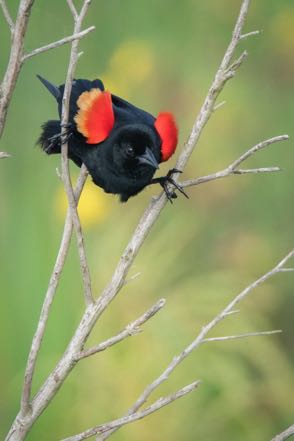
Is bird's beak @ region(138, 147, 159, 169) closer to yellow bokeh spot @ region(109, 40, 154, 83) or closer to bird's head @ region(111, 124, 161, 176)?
bird's head @ region(111, 124, 161, 176)

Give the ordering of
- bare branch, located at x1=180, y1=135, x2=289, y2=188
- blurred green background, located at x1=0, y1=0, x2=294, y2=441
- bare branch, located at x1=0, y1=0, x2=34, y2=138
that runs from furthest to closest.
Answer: blurred green background, located at x1=0, y1=0, x2=294, y2=441
bare branch, located at x1=180, y1=135, x2=289, y2=188
bare branch, located at x1=0, y1=0, x2=34, y2=138

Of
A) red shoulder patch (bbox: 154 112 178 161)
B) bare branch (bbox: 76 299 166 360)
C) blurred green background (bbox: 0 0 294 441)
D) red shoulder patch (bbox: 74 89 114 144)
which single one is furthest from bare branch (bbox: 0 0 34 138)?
blurred green background (bbox: 0 0 294 441)

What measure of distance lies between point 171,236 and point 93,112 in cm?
77

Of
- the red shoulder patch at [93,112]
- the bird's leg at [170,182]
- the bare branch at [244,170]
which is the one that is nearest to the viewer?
the bare branch at [244,170]

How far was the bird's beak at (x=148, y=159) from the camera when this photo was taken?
142cm

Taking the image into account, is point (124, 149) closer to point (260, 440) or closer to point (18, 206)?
point (18, 206)

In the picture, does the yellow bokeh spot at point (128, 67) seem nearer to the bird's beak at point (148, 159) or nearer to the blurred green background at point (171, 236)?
the blurred green background at point (171, 236)

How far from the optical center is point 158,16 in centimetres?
222

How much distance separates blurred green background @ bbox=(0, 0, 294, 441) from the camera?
199cm

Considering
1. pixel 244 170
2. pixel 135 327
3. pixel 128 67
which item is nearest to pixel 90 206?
pixel 128 67

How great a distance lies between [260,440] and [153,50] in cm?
109

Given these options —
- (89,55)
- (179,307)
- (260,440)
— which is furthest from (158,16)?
(260,440)

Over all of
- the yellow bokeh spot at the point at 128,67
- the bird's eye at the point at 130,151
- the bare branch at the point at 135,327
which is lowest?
the yellow bokeh spot at the point at 128,67

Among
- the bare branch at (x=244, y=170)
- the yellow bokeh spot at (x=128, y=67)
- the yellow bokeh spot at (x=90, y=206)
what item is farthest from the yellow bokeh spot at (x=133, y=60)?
the bare branch at (x=244, y=170)
